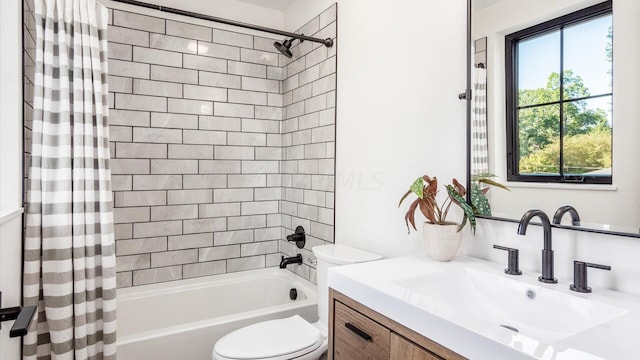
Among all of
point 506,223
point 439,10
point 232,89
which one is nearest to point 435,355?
point 506,223

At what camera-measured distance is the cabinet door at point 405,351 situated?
93 cm

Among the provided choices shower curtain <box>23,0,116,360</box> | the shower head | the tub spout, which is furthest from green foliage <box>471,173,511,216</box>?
the shower head

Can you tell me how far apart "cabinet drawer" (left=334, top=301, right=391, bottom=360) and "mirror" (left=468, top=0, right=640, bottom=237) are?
644mm

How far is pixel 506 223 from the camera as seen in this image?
1.33 meters

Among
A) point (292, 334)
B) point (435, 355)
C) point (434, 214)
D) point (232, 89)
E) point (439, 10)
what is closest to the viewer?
point (435, 355)

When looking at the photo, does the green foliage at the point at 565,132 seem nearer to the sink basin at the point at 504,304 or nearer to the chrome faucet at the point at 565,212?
the chrome faucet at the point at 565,212

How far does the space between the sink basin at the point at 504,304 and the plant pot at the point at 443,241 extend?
0.10 metres

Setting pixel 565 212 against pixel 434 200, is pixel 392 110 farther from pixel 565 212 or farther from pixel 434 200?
pixel 565 212

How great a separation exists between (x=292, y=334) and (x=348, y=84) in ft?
4.73

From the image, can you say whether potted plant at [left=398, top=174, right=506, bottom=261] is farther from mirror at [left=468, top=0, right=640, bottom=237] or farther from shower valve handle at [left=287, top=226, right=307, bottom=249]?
shower valve handle at [left=287, top=226, right=307, bottom=249]

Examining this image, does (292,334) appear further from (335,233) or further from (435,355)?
(435,355)

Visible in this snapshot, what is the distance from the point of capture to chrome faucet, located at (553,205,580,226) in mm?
1133

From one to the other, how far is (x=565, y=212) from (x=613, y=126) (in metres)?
0.29

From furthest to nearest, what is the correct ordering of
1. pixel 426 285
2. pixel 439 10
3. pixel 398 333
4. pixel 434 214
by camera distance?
pixel 439 10 < pixel 434 214 < pixel 426 285 < pixel 398 333
